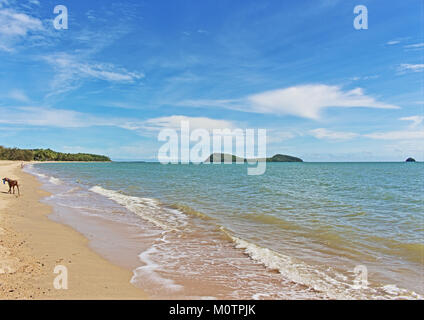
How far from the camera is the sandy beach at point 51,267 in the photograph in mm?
5074

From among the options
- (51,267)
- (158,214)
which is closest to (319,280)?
(51,267)

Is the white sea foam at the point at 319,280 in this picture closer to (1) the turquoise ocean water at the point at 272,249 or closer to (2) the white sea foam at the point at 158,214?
(1) the turquoise ocean water at the point at 272,249

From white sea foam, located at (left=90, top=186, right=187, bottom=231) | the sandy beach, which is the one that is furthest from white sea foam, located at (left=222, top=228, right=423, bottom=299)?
white sea foam, located at (left=90, top=186, right=187, bottom=231)

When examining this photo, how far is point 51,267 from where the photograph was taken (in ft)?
20.7

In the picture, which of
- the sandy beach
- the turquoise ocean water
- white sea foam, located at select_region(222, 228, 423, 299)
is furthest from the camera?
the turquoise ocean water

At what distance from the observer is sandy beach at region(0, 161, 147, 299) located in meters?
5.07

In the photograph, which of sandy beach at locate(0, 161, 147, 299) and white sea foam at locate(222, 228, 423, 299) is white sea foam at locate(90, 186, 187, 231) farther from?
white sea foam at locate(222, 228, 423, 299)

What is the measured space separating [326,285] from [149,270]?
14.7ft

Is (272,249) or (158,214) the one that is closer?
(272,249)

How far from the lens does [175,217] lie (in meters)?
14.3

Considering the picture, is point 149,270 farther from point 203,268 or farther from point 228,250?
point 228,250

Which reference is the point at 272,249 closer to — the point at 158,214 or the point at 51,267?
the point at 51,267

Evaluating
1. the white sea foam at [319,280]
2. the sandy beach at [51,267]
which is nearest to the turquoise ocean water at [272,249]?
the white sea foam at [319,280]
